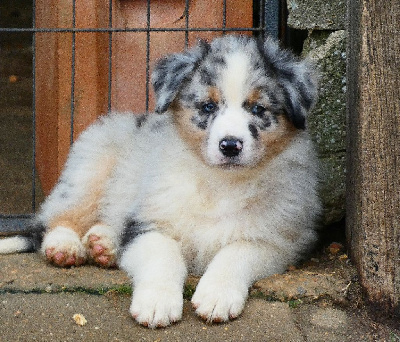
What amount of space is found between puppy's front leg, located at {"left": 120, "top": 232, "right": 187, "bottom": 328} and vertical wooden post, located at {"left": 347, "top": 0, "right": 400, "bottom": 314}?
2.72 feet

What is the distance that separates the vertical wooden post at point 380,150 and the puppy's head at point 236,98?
0.41 meters

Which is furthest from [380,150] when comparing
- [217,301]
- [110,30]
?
[110,30]

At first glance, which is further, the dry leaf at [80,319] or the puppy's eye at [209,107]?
the puppy's eye at [209,107]

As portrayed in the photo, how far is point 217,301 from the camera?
8.64ft

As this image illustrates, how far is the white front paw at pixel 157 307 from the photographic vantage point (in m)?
2.55

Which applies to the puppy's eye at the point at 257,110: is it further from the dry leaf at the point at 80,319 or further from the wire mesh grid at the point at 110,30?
the dry leaf at the point at 80,319

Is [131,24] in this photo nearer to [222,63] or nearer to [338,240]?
[222,63]

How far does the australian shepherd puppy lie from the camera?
9.67ft

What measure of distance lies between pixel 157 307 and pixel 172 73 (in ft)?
4.05

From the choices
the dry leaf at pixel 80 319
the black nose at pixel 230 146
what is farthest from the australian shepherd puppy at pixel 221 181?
the dry leaf at pixel 80 319

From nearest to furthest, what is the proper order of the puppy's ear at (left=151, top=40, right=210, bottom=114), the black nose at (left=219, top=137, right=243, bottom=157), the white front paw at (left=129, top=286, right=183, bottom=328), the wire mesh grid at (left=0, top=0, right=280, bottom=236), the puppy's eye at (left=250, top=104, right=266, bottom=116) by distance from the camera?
1. the white front paw at (left=129, top=286, right=183, bottom=328)
2. the black nose at (left=219, top=137, right=243, bottom=157)
3. the puppy's eye at (left=250, top=104, right=266, bottom=116)
4. the puppy's ear at (left=151, top=40, right=210, bottom=114)
5. the wire mesh grid at (left=0, top=0, right=280, bottom=236)

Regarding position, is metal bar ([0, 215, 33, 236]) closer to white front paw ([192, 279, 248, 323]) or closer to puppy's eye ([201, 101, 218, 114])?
puppy's eye ([201, 101, 218, 114])

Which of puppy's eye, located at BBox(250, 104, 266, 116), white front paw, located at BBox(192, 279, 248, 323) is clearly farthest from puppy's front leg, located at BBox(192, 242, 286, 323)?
puppy's eye, located at BBox(250, 104, 266, 116)

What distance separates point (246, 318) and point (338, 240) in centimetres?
138
